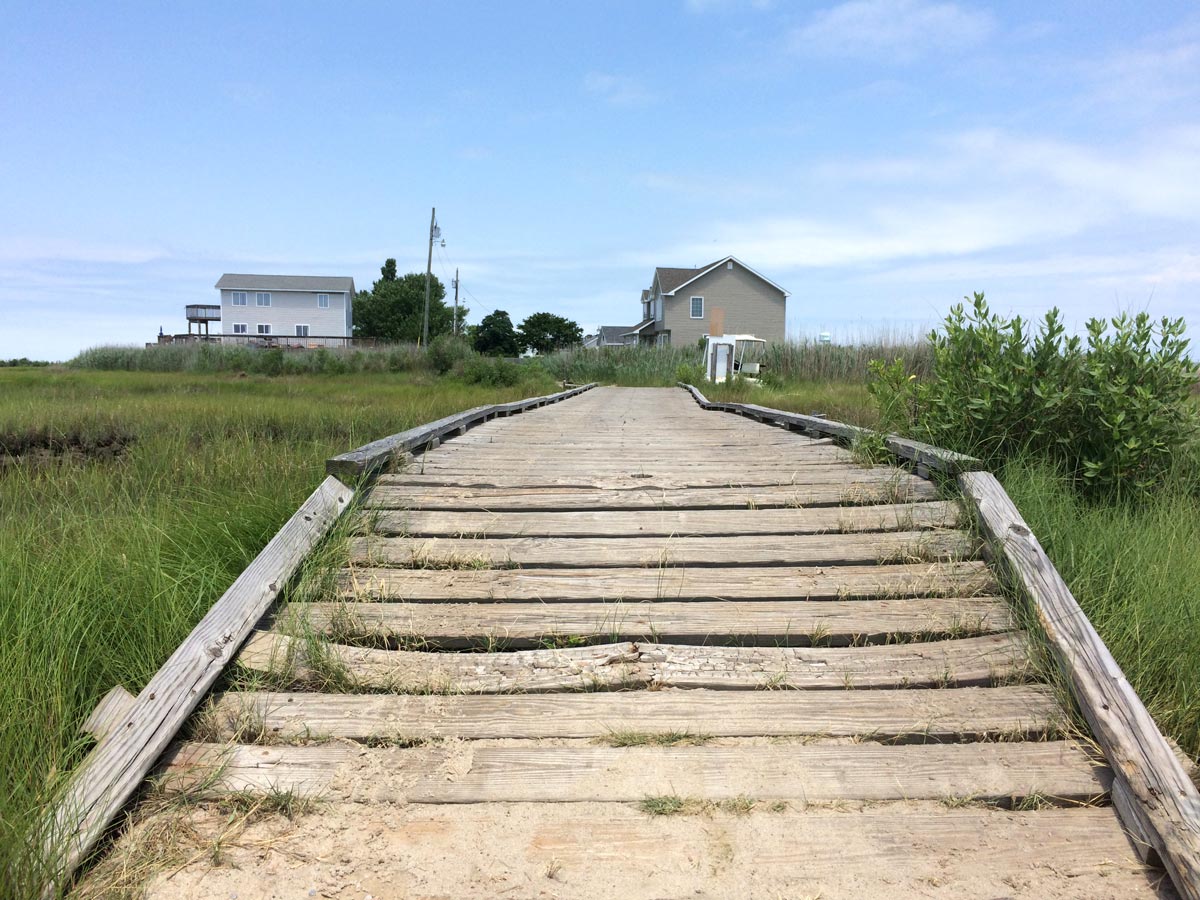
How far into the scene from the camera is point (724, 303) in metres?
50.6

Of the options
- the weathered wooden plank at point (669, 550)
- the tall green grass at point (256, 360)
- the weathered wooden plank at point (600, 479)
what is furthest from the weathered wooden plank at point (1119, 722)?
the tall green grass at point (256, 360)

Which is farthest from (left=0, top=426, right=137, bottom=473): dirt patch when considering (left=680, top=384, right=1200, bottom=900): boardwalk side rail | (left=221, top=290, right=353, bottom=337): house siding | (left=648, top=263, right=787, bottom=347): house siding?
(left=221, top=290, right=353, bottom=337): house siding

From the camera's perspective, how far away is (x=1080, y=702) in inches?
111

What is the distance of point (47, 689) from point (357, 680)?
99cm

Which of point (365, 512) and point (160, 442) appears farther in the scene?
point (160, 442)

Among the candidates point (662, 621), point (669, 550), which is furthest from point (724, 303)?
point (662, 621)

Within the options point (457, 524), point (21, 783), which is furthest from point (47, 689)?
point (457, 524)

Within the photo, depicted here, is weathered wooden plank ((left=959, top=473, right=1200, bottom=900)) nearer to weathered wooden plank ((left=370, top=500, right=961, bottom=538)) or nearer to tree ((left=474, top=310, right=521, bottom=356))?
weathered wooden plank ((left=370, top=500, right=961, bottom=538))

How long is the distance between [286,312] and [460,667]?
67.4 meters

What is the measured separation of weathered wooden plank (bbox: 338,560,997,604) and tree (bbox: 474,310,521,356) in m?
64.0

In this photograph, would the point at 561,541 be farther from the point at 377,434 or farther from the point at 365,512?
the point at 377,434

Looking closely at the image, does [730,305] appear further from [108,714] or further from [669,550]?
[108,714]

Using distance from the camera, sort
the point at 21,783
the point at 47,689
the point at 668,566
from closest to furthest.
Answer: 1. the point at 21,783
2. the point at 47,689
3. the point at 668,566

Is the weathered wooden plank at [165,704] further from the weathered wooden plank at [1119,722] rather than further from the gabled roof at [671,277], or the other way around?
the gabled roof at [671,277]
